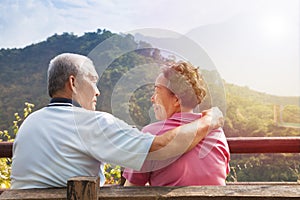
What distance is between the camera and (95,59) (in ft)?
4.09

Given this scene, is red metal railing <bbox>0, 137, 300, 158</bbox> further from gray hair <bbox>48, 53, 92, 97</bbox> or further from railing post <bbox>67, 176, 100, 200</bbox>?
railing post <bbox>67, 176, 100, 200</bbox>

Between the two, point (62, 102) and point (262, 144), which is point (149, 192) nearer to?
point (62, 102)

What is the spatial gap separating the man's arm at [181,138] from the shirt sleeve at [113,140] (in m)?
0.02

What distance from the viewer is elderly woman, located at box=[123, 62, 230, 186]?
1228 mm

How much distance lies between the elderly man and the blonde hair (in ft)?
0.22

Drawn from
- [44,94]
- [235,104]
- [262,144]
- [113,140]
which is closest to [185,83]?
[113,140]

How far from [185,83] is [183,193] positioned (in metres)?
0.42

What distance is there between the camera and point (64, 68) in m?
1.32

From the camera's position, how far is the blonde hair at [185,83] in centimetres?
129

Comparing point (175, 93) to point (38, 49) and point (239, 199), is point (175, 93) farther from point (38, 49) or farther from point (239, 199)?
point (38, 49)

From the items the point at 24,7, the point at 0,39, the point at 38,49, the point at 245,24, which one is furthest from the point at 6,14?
the point at 245,24

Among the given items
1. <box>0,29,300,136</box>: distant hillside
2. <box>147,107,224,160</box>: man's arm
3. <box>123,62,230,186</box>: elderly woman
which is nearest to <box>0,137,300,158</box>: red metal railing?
<box>123,62,230,186</box>: elderly woman

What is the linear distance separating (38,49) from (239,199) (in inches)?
454

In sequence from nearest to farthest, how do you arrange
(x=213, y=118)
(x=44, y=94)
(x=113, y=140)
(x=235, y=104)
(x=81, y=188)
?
(x=81, y=188), (x=113, y=140), (x=213, y=118), (x=235, y=104), (x=44, y=94)
